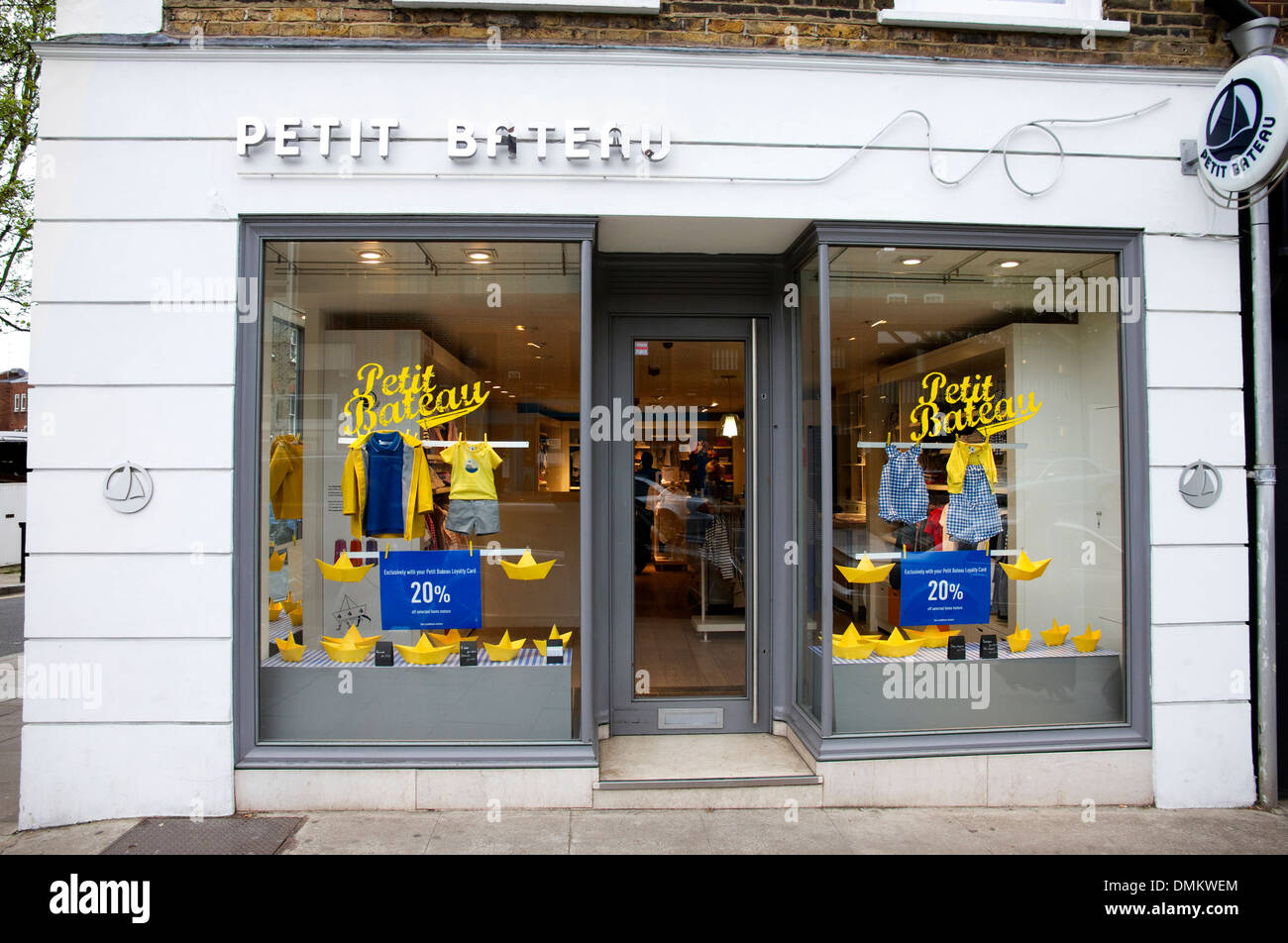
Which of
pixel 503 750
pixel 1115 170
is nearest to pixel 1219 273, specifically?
pixel 1115 170

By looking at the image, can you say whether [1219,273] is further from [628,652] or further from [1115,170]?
[628,652]

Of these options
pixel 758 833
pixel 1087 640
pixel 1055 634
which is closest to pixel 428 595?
pixel 758 833

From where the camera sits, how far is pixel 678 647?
5.13 meters

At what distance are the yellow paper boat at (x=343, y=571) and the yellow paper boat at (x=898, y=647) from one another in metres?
3.35

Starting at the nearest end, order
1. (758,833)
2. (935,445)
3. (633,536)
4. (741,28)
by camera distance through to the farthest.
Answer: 1. (758,833)
2. (741,28)
3. (935,445)
4. (633,536)

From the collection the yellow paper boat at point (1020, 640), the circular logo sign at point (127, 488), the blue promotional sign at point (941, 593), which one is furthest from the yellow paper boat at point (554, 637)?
the yellow paper boat at point (1020, 640)

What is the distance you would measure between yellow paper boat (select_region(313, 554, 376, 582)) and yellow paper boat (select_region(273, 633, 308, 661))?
449mm

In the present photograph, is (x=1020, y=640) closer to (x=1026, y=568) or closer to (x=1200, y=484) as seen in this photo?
(x=1026, y=568)

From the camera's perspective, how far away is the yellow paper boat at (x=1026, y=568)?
488cm

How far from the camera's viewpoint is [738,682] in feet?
16.8

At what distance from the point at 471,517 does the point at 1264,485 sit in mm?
4937

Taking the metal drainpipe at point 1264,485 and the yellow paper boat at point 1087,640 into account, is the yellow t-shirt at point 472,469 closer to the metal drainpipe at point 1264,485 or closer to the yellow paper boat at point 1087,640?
the yellow paper boat at point 1087,640

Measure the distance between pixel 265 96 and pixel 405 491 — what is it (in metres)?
2.47

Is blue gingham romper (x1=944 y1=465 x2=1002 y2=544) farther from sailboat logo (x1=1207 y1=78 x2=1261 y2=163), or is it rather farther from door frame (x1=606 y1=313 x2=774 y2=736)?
sailboat logo (x1=1207 y1=78 x2=1261 y2=163)
